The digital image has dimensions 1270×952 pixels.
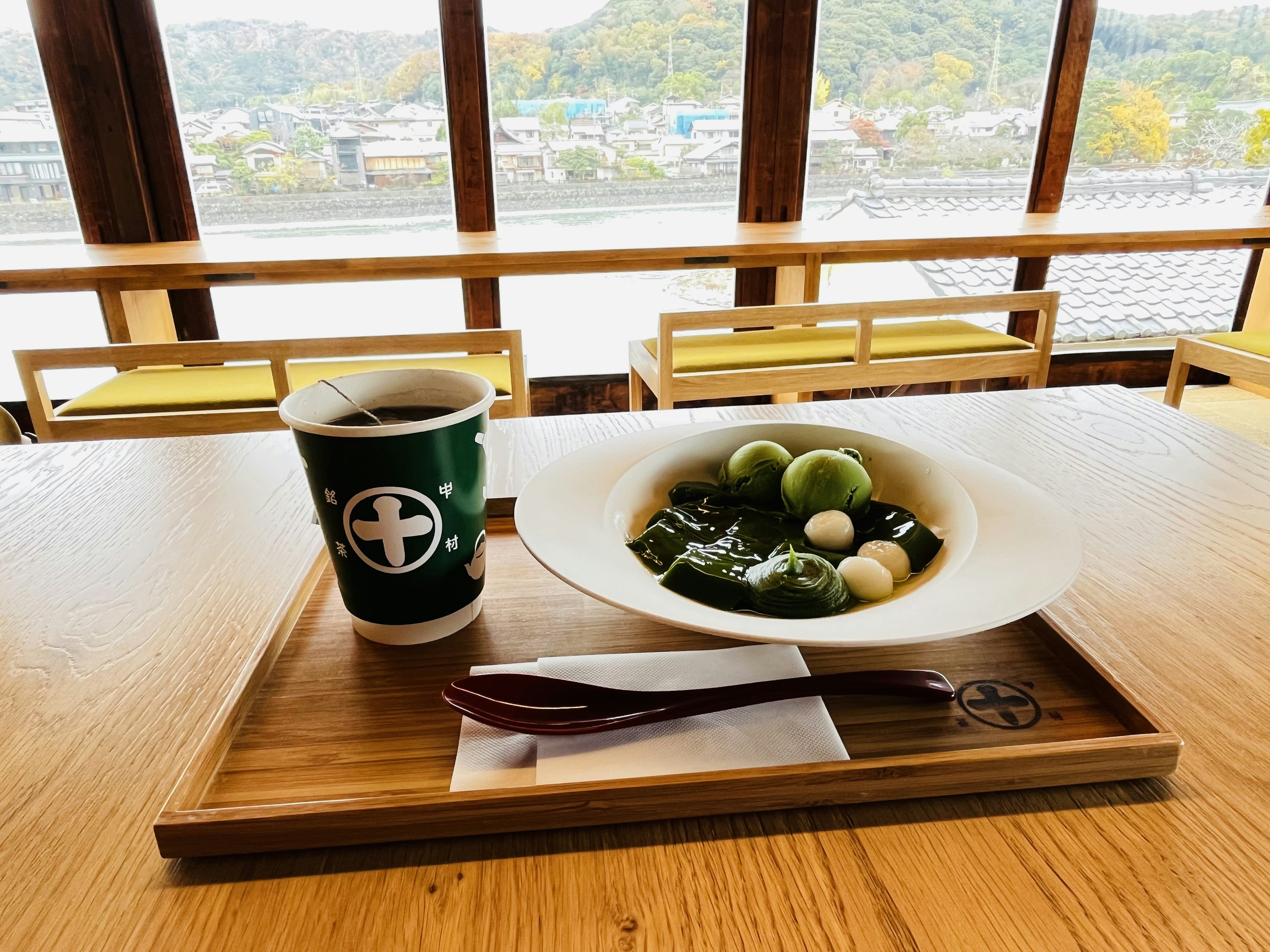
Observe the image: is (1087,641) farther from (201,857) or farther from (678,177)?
(678,177)

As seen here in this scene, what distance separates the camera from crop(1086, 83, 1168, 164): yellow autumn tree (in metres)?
2.89

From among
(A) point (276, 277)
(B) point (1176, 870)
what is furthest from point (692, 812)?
(A) point (276, 277)

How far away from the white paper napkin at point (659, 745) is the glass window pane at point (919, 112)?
8.25 feet

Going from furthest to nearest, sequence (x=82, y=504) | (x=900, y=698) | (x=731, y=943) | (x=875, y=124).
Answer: (x=875, y=124)
(x=82, y=504)
(x=900, y=698)
(x=731, y=943)

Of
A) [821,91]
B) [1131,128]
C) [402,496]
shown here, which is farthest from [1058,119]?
[402,496]

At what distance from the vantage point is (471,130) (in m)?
2.66

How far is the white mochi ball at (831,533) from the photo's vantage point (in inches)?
20.1

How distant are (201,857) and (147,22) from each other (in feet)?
9.46

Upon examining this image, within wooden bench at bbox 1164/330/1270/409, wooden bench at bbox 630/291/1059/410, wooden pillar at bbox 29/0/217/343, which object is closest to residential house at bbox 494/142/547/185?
wooden bench at bbox 630/291/1059/410

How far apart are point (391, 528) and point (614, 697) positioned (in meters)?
0.16

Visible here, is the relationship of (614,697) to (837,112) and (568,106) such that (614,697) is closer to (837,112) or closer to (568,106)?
(568,106)

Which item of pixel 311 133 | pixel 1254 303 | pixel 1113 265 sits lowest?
pixel 1254 303

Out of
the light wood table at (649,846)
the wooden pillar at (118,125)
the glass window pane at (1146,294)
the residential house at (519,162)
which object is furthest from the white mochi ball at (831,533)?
the glass window pane at (1146,294)

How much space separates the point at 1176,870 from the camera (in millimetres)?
366
